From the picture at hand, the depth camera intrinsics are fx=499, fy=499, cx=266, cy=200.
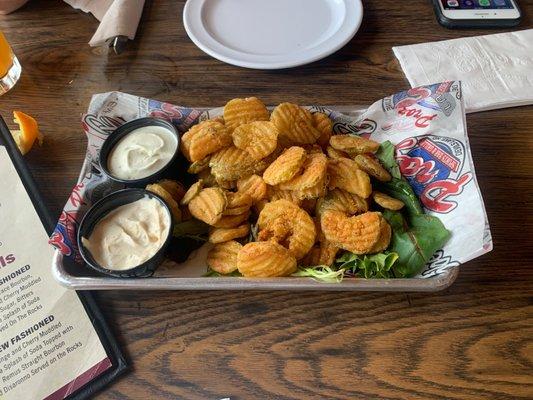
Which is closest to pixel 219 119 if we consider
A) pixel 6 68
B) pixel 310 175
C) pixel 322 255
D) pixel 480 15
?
pixel 310 175

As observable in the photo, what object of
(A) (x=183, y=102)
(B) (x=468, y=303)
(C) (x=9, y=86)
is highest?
Answer: (C) (x=9, y=86)

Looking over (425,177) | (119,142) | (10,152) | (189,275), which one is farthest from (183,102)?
(425,177)

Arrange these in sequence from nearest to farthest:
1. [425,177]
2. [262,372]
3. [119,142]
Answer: [262,372] < [425,177] < [119,142]

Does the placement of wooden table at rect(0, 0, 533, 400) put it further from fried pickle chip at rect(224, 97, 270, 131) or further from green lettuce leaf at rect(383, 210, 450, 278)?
fried pickle chip at rect(224, 97, 270, 131)

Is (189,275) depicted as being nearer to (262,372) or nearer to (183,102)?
(262,372)

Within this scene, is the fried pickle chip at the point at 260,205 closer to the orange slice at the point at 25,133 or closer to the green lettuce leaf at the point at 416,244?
the green lettuce leaf at the point at 416,244

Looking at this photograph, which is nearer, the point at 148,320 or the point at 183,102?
the point at 148,320

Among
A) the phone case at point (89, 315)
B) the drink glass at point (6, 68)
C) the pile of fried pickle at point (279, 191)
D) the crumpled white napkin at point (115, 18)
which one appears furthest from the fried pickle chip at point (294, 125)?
the drink glass at point (6, 68)

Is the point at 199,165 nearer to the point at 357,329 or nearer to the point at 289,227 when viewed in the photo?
the point at 289,227
